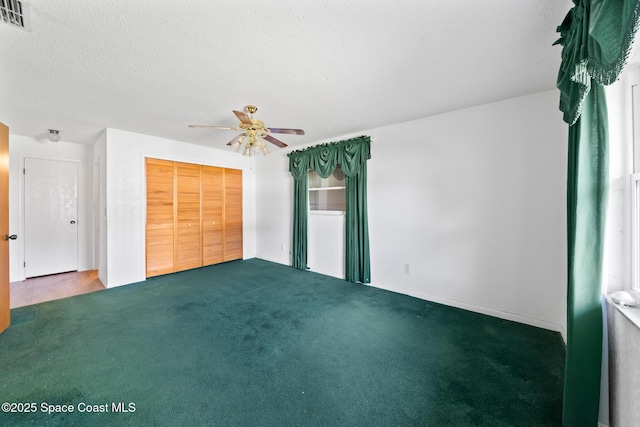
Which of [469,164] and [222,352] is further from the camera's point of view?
[469,164]

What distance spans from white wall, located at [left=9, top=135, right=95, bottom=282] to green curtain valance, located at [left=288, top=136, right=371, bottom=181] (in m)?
3.91

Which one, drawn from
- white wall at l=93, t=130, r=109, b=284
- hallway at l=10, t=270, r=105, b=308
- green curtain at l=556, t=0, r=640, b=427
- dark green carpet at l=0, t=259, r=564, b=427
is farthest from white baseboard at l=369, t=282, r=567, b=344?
hallway at l=10, t=270, r=105, b=308

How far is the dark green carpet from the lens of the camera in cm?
142

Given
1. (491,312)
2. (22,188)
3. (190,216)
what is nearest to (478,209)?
(491,312)

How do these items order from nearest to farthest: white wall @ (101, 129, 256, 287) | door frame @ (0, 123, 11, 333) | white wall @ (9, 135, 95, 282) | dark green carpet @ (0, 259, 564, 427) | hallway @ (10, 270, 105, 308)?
dark green carpet @ (0, 259, 564, 427) → door frame @ (0, 123, 11, 333) → hallway @ (10, 270, 105, 308) → white wall @ (101, 129, 256, 287) → white wall @ (9, 135, 95, 282)

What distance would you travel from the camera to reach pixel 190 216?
4453mm

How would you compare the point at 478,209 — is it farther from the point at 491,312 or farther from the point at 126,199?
the point at 126,199

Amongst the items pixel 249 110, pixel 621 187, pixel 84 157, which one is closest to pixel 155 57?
pixel 249 110

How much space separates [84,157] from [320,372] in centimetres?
567

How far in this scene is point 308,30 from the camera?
5.05ft

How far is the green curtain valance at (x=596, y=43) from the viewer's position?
2.67ft

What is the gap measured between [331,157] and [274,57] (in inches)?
86.3

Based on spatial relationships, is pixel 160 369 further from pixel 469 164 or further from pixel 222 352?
pixel 469 164

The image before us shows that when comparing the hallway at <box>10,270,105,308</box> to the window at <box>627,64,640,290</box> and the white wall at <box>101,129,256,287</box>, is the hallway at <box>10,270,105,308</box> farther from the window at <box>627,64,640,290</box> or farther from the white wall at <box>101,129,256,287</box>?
the window at <box>627,64,640,290</box>
